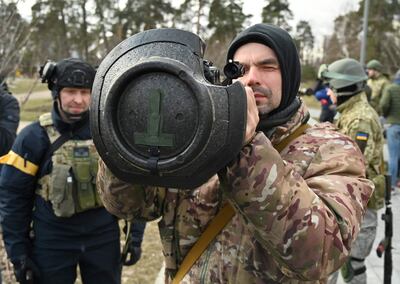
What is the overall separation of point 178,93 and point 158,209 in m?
0.74

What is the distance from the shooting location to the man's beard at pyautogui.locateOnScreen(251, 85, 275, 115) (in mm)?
1507

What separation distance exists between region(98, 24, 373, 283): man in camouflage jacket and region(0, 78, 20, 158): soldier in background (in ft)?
5.01

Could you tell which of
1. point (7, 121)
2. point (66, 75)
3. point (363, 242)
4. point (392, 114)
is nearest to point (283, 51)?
point (66, 75)

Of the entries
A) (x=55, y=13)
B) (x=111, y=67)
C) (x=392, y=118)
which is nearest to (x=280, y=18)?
(x=55, y=13)

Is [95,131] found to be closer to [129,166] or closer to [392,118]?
[129,166]

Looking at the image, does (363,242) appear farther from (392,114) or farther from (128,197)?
(392,114)

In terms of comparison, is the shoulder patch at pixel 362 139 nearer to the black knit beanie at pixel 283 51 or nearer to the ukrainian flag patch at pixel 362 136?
the ukrainian flag patch at pixel 362 136

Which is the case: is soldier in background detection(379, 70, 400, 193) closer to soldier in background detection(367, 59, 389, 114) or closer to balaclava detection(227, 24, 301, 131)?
soldier in background detection(367, 59, 389, 114)

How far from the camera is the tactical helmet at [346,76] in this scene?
3.79 m

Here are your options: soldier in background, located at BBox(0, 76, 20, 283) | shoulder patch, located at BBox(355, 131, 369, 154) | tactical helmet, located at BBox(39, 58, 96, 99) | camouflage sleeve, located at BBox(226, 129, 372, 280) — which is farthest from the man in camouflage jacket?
shoulder patch, located at BBox(355, 131, 369, 154)

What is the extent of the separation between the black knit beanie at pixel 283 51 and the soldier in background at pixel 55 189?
1.51 m

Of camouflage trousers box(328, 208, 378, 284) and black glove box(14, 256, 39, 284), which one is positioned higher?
black glove box(14, 256, 39, 284)

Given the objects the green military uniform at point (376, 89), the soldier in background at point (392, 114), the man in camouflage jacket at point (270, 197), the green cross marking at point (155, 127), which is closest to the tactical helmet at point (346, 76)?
the man in camouflage jacket at point (270, 197)

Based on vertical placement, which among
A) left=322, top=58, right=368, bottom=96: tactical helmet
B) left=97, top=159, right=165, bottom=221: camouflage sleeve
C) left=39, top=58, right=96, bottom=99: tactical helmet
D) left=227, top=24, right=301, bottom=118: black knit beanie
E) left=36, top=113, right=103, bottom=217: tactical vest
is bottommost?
left=36, top=113, right=103, bottom=217: tactical vest
